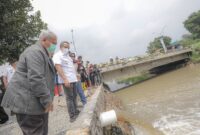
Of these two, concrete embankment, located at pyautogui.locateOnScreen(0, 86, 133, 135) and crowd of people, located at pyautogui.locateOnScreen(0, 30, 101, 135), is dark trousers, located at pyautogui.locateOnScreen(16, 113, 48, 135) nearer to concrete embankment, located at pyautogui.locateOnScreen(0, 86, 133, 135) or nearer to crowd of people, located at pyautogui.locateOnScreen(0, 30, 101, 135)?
crowd of people, located at pyautogui.locateOnScreen(0, 30, 101, 135)

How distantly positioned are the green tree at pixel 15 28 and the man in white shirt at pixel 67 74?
6748mm

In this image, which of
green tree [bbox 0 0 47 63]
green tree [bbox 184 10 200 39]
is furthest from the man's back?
green tree [bbox 184 10 200 39]

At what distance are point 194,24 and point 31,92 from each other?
62.2 meters

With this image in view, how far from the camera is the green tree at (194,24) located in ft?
189

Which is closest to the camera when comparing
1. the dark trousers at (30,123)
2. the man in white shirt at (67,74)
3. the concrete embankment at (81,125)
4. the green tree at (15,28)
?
the dark trousers at (30,123)

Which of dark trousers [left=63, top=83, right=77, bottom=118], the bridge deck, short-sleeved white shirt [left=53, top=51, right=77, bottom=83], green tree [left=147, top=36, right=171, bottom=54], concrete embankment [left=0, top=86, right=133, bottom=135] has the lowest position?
concrete embankment [left=0, top=86, right=133, bottom=135]

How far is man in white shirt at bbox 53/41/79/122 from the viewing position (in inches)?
204

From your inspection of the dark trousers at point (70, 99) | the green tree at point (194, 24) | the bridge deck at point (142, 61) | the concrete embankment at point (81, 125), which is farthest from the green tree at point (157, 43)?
the dark trousers at point (70, 99)

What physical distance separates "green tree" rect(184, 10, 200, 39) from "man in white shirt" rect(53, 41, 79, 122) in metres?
56.9

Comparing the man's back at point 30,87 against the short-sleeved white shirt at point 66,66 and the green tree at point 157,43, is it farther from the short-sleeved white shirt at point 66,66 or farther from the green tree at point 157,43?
the green tree at point 157,43

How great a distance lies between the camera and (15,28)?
11891 millimetres

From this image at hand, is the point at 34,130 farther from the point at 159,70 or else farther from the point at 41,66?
the point at 159,70

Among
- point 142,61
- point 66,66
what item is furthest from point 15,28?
point 142,61

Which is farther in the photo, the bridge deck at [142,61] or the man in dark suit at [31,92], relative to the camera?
the bridge deck at [142,61]
